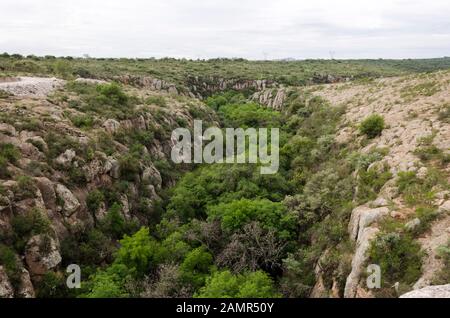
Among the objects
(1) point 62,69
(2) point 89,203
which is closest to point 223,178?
(2) point 89,203

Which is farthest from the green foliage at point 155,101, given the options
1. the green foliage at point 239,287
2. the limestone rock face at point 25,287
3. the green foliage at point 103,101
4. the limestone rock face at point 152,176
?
the green foliage at point 239,287

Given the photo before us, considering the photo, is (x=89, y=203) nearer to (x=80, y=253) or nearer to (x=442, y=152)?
(x=80, y=253)

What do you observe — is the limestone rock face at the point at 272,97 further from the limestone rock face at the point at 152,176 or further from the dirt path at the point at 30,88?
the dirt path at the point at 30,88

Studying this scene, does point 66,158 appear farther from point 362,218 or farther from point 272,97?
point 272,97

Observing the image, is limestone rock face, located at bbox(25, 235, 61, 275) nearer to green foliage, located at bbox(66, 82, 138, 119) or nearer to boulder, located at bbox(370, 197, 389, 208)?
boulder, located at bbox(370, 197, 389, 208)

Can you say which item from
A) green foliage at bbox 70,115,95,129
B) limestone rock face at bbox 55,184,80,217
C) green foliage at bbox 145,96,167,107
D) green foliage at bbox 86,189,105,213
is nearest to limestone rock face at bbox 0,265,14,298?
limestone rock face at bbox 55,184,80,217

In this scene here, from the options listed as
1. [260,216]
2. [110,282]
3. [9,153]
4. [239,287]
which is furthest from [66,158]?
[239,287]

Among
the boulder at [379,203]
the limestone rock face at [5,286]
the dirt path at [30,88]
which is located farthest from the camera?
the dirt path at [30,88]
